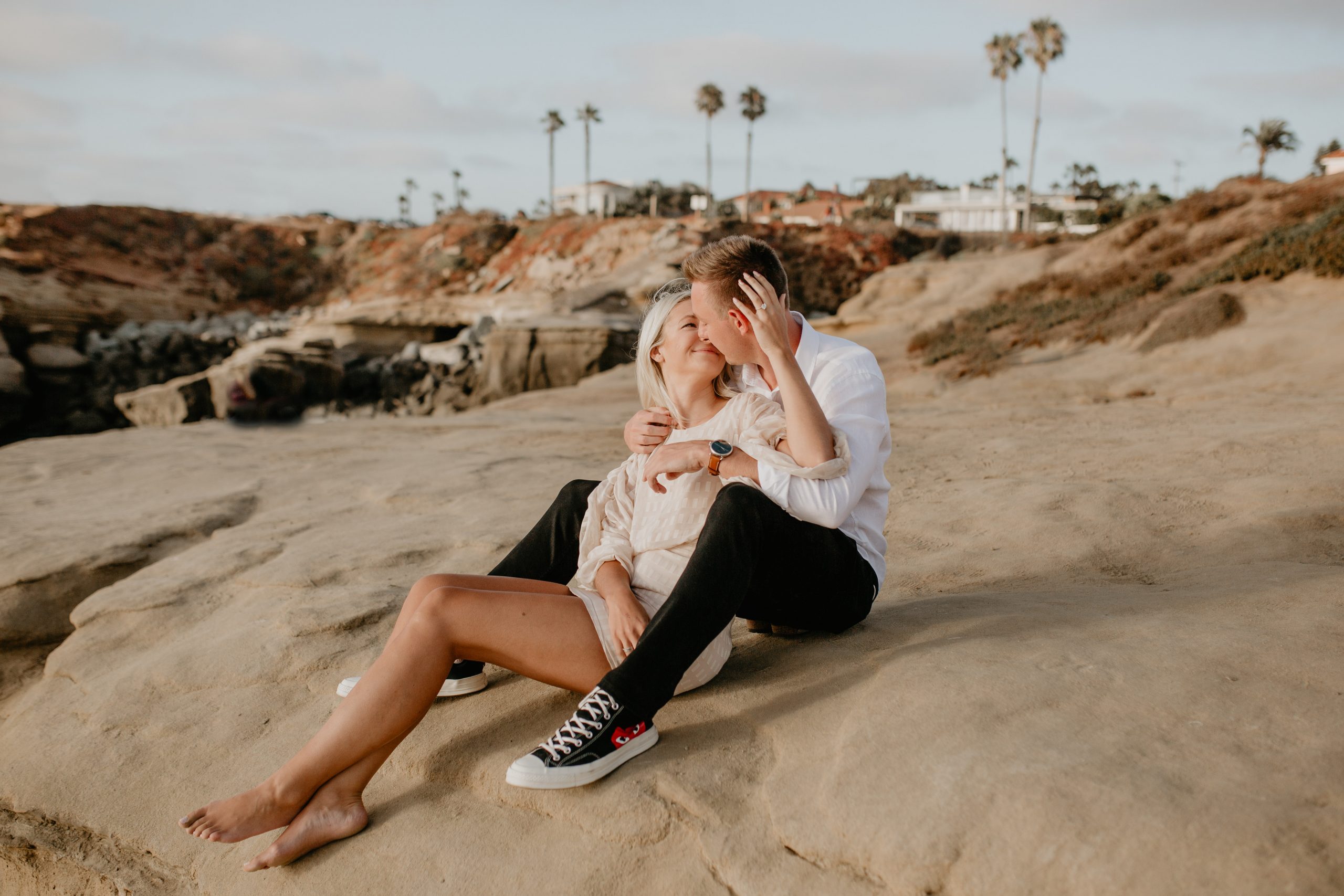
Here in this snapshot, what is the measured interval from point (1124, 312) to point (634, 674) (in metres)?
10.4

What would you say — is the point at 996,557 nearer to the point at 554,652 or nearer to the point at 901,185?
the point at 554,652

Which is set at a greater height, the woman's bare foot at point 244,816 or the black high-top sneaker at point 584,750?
the black high-top sneaker at point 584,750

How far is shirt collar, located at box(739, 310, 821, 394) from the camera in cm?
260

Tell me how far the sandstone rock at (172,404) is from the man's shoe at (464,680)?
15.3m

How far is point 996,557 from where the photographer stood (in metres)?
3.66

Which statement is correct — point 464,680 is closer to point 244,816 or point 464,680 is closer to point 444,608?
point 444,608

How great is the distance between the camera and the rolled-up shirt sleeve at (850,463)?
7.47 ft

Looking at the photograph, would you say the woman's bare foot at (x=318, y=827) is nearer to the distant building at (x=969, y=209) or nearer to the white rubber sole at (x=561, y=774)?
the white rubber sole at (x=561, y=774)

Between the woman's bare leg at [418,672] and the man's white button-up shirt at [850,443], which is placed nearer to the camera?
the woman's bare leg at [418,672]

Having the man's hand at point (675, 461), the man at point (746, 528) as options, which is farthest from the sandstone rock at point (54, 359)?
the man's hand at point (675, 461)

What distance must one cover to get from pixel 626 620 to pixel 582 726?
0.97 feet

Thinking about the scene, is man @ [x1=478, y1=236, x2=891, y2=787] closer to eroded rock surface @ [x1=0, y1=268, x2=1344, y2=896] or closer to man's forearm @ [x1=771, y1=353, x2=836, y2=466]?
man's forearm @ [x1=771, y1=353, x2=836, y2=466]

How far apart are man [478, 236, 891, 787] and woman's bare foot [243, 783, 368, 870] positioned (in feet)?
1.49

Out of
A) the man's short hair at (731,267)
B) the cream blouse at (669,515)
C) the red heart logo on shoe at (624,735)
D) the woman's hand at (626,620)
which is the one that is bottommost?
the red heart logo on shoe at (624,735)
